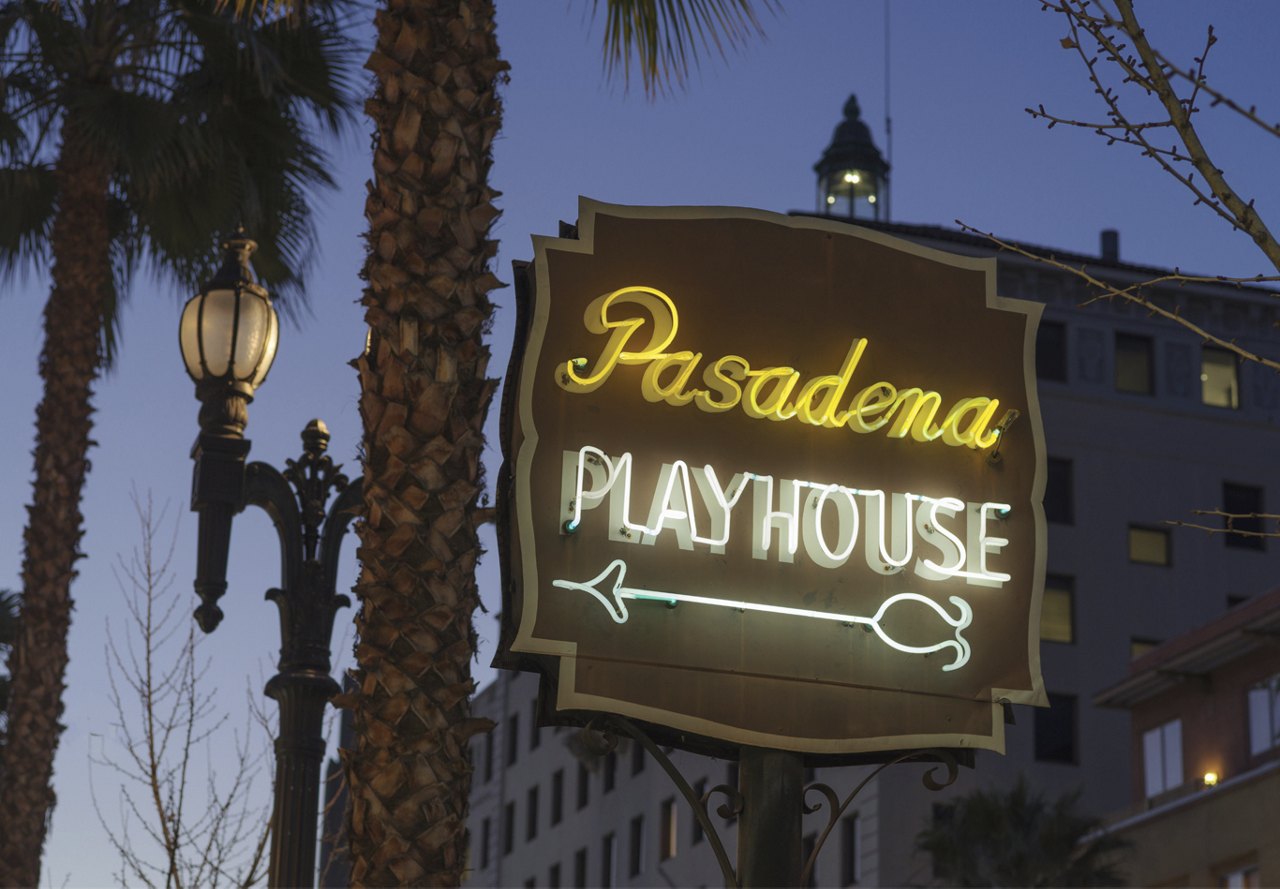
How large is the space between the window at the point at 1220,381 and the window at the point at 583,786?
917 inches

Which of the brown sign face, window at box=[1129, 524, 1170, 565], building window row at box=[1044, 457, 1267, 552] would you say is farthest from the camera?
window at box=[1129, 524, 1170, 565]

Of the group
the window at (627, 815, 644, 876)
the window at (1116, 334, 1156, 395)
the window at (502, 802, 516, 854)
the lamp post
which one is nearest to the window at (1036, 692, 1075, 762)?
the window at (1116, 334, 1156, 395)

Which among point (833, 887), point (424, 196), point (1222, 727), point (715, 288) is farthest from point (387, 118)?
point (833, 887)

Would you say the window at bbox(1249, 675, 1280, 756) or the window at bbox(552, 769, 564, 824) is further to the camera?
the window at bbox(552, 769, 564, 824)

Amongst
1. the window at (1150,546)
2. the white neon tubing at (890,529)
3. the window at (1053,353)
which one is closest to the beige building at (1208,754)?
the window at (1150,546)

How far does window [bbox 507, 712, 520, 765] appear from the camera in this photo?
73375 mm

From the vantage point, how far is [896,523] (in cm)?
1016

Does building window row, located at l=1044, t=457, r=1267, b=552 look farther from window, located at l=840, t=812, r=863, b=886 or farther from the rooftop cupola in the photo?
the rooftop cupola

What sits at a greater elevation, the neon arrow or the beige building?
the beige building

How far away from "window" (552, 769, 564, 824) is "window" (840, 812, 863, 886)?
19.5 m

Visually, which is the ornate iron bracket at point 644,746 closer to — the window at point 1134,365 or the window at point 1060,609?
the window at point 1060,609

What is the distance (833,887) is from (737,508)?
4155 centimetres

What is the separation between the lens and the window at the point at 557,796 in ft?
224

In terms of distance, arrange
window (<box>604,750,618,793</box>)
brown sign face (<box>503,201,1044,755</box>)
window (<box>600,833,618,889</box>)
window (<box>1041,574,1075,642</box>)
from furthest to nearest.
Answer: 1. window (<box>604,750,618,793</box>)
2. window (<box>600,833,618,889</box>)
3. window (<box>1041,574,1075,642</box>)
4. brown sign face (<box>503,201,1044,755</box>)
